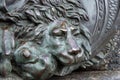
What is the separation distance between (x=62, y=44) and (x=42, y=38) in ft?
0.23

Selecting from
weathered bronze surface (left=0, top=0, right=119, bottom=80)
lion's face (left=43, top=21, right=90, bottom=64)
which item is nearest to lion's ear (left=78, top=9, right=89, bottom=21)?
weathered bronze surface (left=0, top=0, right=119, bottom=80)

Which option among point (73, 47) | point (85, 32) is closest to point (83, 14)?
point (85, 32)

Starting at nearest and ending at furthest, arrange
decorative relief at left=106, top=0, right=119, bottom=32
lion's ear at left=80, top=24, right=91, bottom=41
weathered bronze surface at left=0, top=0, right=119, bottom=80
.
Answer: weathered bronze surface at left=0, top=0, right=119, bottom=80 < lion's ear at left=80, top=24, right=91, bottom=41 < decorative relief at left=106, top=0, right=119, bottom=32

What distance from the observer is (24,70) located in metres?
1.54

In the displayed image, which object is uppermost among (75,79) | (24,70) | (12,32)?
(12,32)

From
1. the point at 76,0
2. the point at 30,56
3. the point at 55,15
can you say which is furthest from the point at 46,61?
the point at 76,0

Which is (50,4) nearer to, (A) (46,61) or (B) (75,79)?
(A) (46,61)

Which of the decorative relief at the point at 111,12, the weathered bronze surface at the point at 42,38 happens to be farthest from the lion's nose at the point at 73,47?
the decorative relief at the point at 111,12

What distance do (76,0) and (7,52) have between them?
0.33 metres

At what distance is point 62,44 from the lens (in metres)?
1.53

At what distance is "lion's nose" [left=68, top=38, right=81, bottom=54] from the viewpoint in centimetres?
152

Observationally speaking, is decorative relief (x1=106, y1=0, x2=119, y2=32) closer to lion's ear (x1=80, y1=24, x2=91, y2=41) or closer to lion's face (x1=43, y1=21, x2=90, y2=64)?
lion's ear (x1=80, y1=24, x2=91, y2=41)

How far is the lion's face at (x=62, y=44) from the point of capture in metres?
1.53

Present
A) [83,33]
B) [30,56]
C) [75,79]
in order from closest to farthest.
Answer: [30,56] → [83,33] → [75,79]
